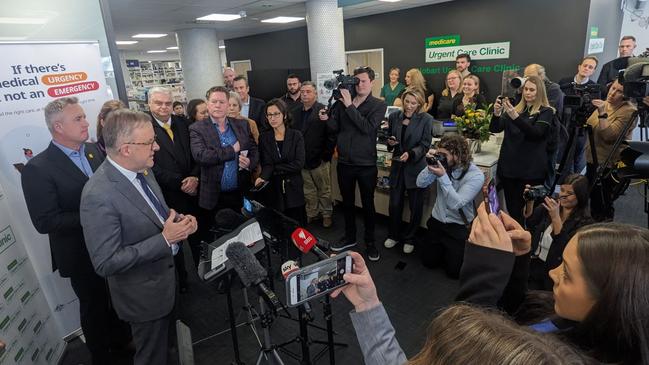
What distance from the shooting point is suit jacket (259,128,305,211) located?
128 inches

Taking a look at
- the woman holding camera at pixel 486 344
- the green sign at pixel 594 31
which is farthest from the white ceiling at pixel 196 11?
the woman holding camera at pixel 486 344

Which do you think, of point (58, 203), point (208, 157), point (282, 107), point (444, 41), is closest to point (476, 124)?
point (282, 107)

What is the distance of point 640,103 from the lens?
2.15 meters

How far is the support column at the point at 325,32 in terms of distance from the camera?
205 inches

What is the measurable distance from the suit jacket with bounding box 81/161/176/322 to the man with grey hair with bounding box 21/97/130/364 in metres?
0.45

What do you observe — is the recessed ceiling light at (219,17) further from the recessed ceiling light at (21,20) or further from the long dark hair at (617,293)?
the long dark hair at (617,293)

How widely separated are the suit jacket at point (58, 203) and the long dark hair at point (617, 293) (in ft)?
7.18

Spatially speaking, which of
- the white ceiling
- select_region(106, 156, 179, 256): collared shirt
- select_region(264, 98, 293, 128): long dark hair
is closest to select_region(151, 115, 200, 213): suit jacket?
select_region(264, 98, 293, 128): long dark hair

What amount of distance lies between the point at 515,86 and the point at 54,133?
330cm

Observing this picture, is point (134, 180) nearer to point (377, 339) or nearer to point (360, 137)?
point (377, 339)

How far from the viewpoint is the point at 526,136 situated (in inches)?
116

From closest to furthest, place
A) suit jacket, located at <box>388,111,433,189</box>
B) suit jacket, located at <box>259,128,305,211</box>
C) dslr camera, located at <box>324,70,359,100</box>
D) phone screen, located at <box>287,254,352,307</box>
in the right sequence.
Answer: phone screen, located at <box>287,254,352,307</box> → dslr camera, located at <box>324,70,359,100</box> → suit jacket, located at <box>388,111,433,189</box> → suit jacket, located at <box>259,128,305,211</box>

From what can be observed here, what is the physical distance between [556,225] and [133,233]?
2184 mm

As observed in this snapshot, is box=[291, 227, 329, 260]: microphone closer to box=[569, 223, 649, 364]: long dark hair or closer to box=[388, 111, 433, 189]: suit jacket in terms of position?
box=[569, 223, 649, 364]: long dark hair
